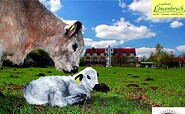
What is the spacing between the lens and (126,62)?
12.0 feet

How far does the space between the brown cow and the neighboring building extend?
1.58ft

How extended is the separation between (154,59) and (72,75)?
3.13 feet

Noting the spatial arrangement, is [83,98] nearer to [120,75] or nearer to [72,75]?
[72,75]

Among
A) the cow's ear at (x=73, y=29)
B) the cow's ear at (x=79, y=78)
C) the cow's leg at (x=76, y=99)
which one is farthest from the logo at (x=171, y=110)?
the cow's ear at (x=73, y=29)

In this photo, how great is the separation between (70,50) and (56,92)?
12.9 inches

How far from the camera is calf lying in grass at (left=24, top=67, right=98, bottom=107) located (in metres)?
2.61

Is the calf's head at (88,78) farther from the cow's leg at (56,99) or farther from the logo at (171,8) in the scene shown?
the logo at (171,8)

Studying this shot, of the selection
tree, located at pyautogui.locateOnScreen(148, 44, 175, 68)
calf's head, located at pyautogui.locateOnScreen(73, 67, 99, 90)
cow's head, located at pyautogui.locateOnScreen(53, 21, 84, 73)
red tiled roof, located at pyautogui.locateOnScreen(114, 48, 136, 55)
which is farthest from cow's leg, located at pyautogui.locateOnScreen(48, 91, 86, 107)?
tree, located at pyautogui.locateOnScreen(148, 44, 175, 68)

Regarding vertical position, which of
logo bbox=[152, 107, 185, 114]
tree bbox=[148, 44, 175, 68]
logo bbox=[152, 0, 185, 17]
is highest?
logo bbox=[152, 0, 185, 17]

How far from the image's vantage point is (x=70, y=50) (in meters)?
2.69

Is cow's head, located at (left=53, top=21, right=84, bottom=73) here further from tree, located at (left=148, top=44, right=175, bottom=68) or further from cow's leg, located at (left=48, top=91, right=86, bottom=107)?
tree, located at (left=148, top=44, right=175, bottom=68)

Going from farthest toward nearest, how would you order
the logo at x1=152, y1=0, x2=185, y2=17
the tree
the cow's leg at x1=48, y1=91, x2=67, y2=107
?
the tree
the logo at x1=152, y1=0, x2=185, y2=17
the cow's leg at x1=48, y1=91, x2=67, y2=107

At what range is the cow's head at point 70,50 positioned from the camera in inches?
104

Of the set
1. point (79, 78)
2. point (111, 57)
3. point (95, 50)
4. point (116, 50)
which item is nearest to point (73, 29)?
point (79, 78)
